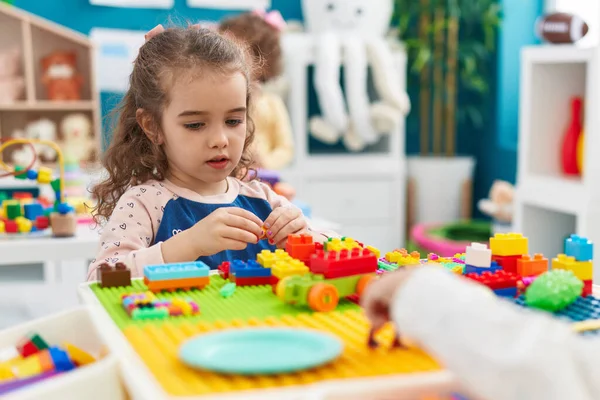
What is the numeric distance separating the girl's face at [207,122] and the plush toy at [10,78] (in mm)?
2300

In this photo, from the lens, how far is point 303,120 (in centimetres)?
354

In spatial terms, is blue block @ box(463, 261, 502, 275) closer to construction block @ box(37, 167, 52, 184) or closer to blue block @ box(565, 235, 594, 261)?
blue block @ box(565, 235, 594, 261)

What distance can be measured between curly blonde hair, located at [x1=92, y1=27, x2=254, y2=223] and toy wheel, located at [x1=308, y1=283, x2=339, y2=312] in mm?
552

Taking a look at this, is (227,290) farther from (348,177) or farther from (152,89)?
(348,177)

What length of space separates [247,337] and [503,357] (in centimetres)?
23

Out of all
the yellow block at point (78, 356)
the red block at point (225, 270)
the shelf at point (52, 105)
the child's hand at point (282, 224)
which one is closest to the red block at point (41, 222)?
the child's hand at point (282, 224)

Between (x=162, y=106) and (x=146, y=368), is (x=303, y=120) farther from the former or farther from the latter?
(x=146, y=368)

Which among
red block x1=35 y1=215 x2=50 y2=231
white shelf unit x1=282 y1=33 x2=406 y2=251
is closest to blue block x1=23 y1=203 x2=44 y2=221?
red block x1=35 y1=215 x2=50 y2=231

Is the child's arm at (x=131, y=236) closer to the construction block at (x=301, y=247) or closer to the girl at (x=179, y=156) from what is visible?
the girl at (x=179, y=156)

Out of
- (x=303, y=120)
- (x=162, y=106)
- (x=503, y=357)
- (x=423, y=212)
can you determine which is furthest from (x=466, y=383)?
(x=423, y=212)

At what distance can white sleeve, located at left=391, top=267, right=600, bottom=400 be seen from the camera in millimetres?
541

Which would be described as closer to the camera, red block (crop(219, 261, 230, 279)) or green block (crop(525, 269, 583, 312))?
green block (crop(525, 269, 583, 312))

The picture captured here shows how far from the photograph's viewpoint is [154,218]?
4.11 feet

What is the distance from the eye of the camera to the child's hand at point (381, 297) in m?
0.67
